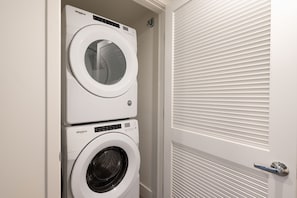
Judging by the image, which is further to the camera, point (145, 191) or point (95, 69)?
point (145, 191)

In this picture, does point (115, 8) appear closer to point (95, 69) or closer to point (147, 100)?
point (95, 69)

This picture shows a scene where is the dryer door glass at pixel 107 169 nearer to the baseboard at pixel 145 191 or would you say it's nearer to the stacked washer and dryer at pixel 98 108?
the stacked washer and dryer at pixel 98 108

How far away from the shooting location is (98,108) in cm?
118

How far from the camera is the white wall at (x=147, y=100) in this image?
5.80 ft

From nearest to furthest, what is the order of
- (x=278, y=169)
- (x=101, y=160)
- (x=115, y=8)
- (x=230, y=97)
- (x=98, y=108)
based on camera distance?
1. (x=278, y=169)
2. (x=230, y=97)
3. (x=98, y=108)
4. (x=101, y=160)
5. (x=115, y=8)

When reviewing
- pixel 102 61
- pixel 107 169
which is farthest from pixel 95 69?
pixel 107 169

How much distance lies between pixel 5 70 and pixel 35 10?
1.07 feet

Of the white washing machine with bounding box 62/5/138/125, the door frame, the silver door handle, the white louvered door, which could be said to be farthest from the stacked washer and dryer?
the silver door handle

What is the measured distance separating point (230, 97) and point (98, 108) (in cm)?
88

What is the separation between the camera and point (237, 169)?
3.22ft

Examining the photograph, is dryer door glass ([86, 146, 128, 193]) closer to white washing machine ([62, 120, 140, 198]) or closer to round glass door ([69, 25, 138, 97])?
white washing machine ([62, 120, 140, 198])

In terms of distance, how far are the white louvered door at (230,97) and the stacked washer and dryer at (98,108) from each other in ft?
1.18

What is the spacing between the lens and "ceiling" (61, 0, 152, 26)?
5.62ft

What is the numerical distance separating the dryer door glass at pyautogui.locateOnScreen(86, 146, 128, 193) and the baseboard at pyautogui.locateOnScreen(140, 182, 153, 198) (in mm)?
624
